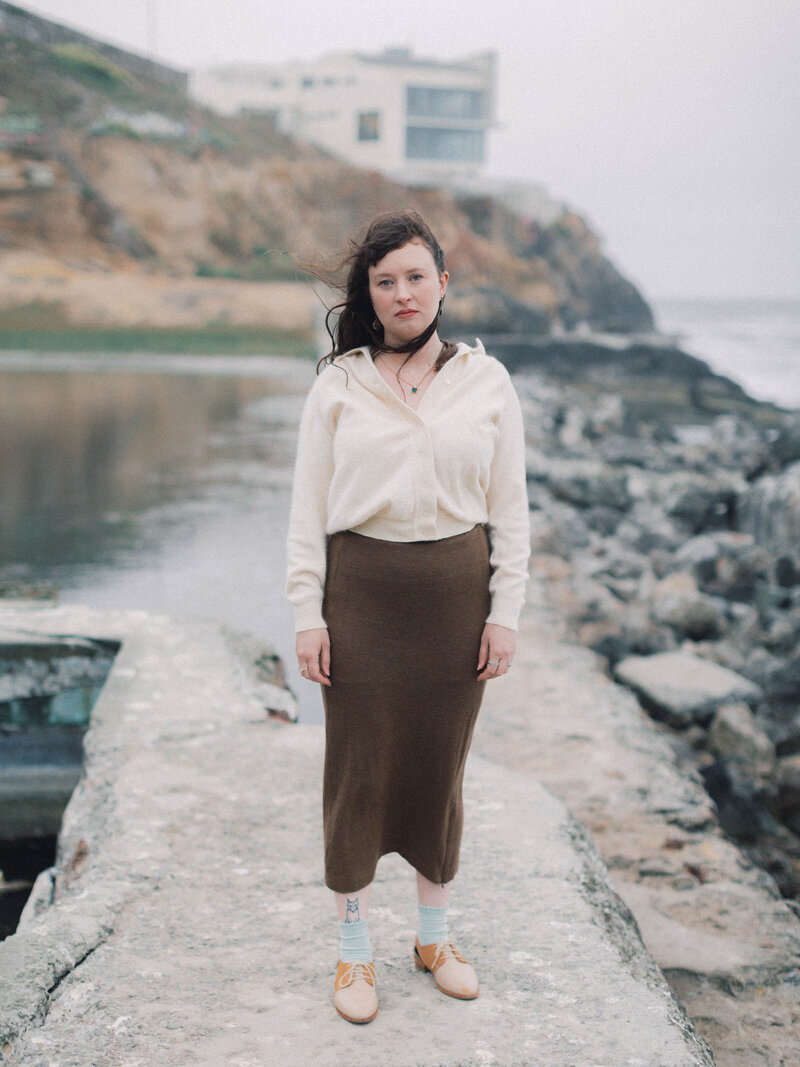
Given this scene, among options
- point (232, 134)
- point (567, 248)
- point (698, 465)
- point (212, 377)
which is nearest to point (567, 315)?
point (567, 248)

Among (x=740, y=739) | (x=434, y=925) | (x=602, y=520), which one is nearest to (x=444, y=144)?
(x=602, y=520)

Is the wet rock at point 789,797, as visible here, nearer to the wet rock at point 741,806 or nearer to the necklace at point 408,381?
the wet rock at point 741,806

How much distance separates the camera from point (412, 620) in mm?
1543

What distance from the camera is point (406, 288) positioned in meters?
1.53

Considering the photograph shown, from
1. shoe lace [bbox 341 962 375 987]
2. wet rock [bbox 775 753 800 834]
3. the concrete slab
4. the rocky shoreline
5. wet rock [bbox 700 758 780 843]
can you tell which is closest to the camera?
the concrete slab

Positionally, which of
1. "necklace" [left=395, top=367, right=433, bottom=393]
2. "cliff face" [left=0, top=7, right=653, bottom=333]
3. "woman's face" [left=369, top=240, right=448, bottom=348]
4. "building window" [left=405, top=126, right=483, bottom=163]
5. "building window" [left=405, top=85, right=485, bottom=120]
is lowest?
"necklace" [left=395, top=367, right=433, bottom=393]

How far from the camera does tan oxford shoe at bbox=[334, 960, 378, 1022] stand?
1564 mm

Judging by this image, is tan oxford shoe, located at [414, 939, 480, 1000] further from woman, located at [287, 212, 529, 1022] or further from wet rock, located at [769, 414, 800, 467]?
wet rock, located at [769, 414, 800, 467]

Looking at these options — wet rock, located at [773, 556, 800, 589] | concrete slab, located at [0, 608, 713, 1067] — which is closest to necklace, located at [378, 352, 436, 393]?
concrete slab, located at [0, 608, 713, 1067]

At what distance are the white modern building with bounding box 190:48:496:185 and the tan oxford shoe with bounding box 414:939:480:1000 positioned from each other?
3993 centimetres

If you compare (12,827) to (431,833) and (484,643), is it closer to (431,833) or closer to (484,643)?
(431,833)

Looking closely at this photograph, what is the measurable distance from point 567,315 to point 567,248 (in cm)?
495

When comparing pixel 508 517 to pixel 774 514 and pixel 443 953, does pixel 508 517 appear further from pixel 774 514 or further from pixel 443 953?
pixel 774 514

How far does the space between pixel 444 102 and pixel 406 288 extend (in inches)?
1751
